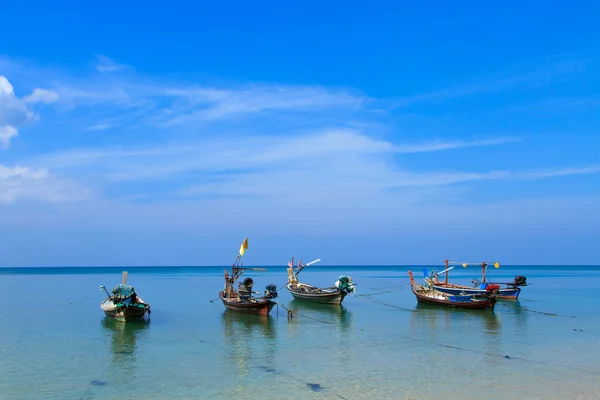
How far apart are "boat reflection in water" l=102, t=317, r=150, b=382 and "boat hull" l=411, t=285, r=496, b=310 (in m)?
20.6

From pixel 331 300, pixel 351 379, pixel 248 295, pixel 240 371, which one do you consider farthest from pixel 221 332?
pixel 331 300

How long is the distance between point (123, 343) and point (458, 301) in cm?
2331

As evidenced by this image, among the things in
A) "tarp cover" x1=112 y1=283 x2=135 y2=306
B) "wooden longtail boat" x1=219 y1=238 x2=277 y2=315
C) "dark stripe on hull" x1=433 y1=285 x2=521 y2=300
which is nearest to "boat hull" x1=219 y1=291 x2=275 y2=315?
"wooden longtail boat" x1=219 y1=238 x2=277 y2=315

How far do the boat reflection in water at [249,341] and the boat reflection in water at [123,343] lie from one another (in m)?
3.70

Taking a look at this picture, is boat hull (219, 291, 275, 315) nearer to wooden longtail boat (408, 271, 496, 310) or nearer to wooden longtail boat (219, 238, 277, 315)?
wooden longtail boat (219, 238, 277, 315)

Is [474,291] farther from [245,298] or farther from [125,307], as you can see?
[125,307]

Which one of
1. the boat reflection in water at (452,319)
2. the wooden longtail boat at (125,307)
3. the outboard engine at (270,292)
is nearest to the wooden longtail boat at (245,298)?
the outboard engine at (270,292)

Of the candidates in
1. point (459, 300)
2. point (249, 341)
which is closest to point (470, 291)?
point (459, 300)

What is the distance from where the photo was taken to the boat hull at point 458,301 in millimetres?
36406

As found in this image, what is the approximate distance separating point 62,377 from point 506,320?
992 inches

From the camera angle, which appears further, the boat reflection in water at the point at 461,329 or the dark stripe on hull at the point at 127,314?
the dark stripe on hull at the point at 127,314

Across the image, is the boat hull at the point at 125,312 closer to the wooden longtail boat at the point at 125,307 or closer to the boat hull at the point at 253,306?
the wooden longtail boat at the point at 125,307

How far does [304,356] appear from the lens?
20797 millimetres

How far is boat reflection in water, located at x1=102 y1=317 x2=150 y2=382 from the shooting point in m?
18.3
